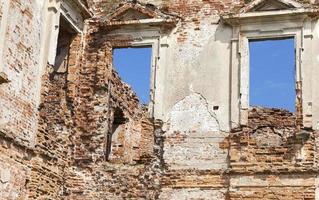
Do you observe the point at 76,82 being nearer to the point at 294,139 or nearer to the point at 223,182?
the point at 223,182

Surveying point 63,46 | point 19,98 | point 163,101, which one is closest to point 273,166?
point 163,101

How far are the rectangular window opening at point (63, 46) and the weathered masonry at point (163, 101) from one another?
2 cm

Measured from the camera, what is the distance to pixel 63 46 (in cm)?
1288

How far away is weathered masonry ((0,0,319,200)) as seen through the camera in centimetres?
1091

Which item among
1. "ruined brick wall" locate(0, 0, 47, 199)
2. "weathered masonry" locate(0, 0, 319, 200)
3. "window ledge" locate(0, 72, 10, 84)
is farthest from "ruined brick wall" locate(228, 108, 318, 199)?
"window ledge" locate(0, 72, 10, 84)

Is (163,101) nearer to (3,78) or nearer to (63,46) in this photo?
(63,46)

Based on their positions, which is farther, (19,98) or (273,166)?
(273,166)

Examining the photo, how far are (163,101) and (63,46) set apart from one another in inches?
93.6

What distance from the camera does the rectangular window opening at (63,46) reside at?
12711 mm

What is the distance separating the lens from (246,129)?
38.0 feet

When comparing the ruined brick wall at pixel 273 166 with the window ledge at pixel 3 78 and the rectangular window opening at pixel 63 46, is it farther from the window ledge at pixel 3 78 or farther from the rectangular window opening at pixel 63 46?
the window ledge at pixel 3 78

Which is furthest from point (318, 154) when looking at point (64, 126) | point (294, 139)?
point (64, 126)

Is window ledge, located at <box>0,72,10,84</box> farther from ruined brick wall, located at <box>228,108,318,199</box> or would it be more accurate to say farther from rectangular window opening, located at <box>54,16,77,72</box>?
ruined brick wall, located at <box>228,108,318,199</box>

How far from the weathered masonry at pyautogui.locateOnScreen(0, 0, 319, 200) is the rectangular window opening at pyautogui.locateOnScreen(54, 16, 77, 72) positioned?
0.9 inches
